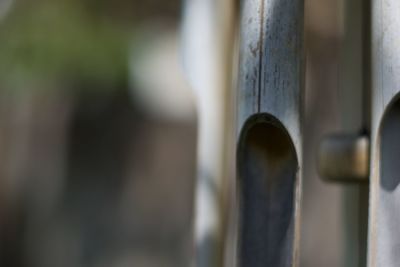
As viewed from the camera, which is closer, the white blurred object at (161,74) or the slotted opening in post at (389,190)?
the slotted opening in post at (389,190)

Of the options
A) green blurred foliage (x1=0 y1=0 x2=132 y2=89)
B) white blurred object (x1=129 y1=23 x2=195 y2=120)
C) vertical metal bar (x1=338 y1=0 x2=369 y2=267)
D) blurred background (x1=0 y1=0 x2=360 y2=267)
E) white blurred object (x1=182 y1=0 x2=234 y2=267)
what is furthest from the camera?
white blurred object (x1=129 y1=23 x2=195 y2=120)

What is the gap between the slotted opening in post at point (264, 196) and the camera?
546 mm

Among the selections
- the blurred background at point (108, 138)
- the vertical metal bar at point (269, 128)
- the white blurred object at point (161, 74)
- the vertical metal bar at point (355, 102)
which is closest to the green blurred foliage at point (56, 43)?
the blurred background at point (108, 138)

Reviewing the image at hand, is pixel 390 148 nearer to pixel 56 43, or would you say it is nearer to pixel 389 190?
pixel 389 190

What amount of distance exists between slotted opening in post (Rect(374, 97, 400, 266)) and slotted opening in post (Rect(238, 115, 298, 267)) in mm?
65

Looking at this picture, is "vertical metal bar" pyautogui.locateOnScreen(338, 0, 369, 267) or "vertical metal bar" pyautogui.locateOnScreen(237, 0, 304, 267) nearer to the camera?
"vertical metal bar" pyautogui.locateOnScreen(237, 0, 304, 267)

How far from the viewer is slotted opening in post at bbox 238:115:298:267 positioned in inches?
21.5

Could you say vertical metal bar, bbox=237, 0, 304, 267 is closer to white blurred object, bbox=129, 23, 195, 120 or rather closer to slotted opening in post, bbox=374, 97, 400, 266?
slotted opening in post, bbox=374, 97, 400, 266

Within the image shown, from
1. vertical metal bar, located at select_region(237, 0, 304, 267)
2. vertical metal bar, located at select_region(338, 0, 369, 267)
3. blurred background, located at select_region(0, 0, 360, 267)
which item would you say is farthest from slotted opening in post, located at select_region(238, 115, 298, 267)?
blurred background, located at select_region(0, 0, 360, 267)

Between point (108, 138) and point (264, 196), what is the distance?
2945 millimetres

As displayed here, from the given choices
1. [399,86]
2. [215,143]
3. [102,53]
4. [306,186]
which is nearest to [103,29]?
[102,53]

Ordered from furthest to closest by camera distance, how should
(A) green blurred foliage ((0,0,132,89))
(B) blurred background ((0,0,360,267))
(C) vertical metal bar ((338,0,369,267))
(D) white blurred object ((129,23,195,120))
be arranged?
(D) white blurred object ((129,23,195,120)), (B) blurred background ((0,0,360,267)), (A) green blurred foliage ((0,0,132,89)), (C) vertical metal bar ((338,0,369,267))

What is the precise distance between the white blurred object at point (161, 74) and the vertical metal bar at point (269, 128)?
8.62ft

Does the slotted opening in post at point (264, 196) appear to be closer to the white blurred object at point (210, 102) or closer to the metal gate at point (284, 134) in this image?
the metal gate at point (284, 134)
